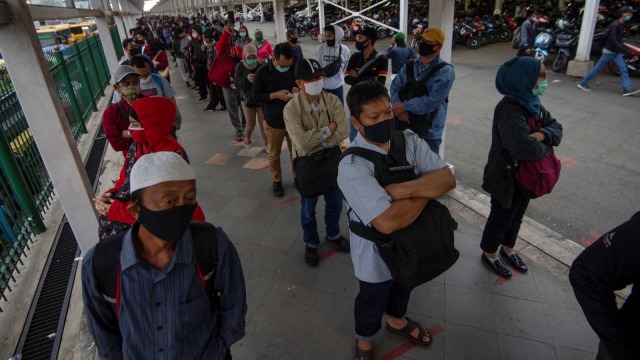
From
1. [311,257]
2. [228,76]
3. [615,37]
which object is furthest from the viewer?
[615,37]

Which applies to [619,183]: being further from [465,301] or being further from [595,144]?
[465,301]

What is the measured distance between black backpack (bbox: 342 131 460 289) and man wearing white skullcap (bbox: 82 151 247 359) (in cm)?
78

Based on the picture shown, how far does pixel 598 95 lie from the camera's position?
797 centimetres

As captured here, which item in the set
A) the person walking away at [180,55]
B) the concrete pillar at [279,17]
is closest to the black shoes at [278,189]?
the concrete pillar at [279,17]

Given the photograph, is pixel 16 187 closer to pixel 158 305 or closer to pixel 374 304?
pixel 158 305

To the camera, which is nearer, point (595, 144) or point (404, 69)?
point (404, 69)

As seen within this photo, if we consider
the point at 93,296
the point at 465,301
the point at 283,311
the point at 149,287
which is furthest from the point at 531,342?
the point at 93,296

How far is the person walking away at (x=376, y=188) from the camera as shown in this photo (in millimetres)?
1763

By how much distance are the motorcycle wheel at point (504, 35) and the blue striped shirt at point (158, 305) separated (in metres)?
17.0

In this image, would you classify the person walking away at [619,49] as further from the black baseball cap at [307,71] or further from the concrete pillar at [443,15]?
the black baseball cap at [307,71]

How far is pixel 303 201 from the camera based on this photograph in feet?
10.4

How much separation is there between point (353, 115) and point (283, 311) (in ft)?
5.36

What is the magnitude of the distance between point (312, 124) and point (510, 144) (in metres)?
1.47

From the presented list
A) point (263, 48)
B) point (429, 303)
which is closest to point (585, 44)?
point (263, 48)
